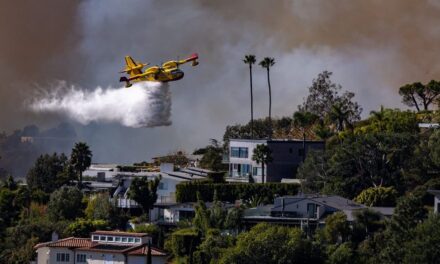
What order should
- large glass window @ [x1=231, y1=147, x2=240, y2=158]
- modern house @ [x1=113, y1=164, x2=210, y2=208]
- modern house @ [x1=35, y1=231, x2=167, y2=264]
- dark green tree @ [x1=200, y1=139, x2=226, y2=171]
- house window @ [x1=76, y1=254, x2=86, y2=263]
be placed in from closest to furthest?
1. modern house @ [x1=35, y1=231, x2=167, y2=264]
2. house window @ [x1=76, y1=254, x2=86, y2=263]
3. modern house @ [x1=113, y1=164, x2=210, y2=208]
4. large glass window @ [x1=231, y1=147, x2=240, y2=158]
5. dark green tree @ [x1=200, y1=139, x2=226, y2=171]

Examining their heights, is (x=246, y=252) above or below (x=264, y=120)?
below

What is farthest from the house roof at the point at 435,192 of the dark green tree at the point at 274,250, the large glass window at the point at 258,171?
the large glass window at the point at 258,171

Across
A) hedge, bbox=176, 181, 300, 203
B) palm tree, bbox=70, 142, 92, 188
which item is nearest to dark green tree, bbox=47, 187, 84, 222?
hedge, bbox=176, 181, 300, 203

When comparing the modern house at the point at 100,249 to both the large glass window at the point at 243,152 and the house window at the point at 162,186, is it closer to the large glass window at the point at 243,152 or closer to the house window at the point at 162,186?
the house window at the point at 162,186

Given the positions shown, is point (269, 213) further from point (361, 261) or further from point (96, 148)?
point (96, 148)

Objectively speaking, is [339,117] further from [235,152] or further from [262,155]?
[262,155]

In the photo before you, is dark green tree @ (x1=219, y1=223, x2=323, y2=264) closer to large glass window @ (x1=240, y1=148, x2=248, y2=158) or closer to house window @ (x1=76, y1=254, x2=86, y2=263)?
house window @ (x1=76, y1=254, x2=86, y2=263)

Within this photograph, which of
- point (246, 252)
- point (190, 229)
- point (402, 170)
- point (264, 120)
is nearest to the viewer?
point (246, 252)

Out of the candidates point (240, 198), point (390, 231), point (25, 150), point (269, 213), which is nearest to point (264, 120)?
point (25, 150)
